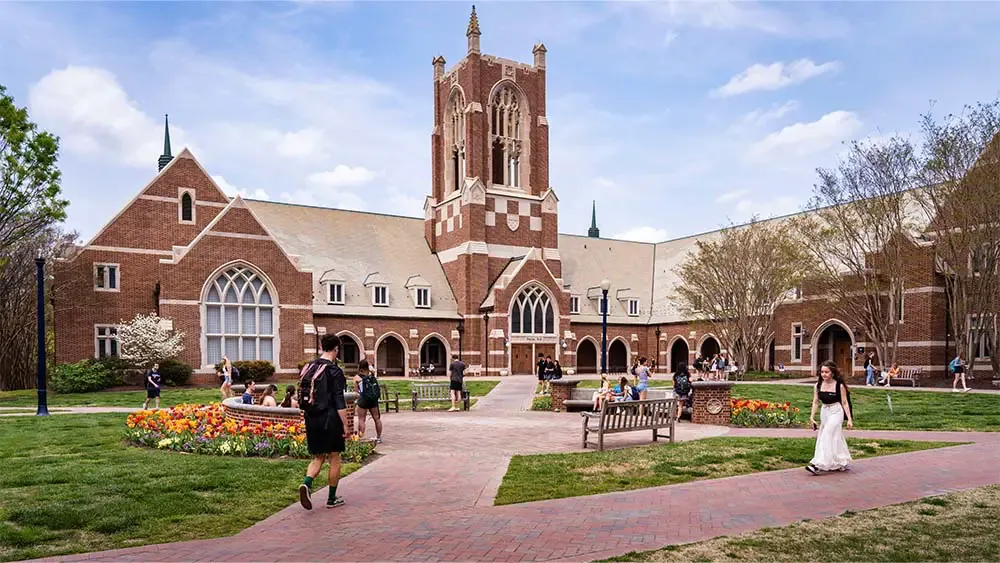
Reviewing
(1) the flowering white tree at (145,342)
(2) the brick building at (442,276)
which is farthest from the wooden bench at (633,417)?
(2) the brick building at (442,276)

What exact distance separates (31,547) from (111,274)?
3571cm

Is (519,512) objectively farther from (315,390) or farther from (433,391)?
(433,391)

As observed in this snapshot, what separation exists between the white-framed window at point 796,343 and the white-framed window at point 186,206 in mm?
36182

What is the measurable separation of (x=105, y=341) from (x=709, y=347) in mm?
39037

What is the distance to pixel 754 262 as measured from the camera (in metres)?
42.8

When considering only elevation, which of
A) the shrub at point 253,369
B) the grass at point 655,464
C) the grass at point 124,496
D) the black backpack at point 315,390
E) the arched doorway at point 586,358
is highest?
the black backpack at point 315,390

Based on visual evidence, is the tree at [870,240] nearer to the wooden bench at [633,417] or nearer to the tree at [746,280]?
the tree at [746,280]

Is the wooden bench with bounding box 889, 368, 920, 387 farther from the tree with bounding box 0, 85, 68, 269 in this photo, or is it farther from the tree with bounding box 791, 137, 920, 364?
the tree with bounding box 0, 85, 68, 269

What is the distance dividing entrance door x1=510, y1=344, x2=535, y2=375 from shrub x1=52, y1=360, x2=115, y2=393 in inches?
946

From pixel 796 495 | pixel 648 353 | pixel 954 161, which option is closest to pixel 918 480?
pixel 796 495

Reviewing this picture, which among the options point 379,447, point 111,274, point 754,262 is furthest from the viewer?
point 754,262

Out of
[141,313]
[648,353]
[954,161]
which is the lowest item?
[648,353]

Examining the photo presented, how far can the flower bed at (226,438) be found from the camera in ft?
40.7

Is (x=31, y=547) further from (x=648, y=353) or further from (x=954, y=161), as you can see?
(x=648, y=353)
